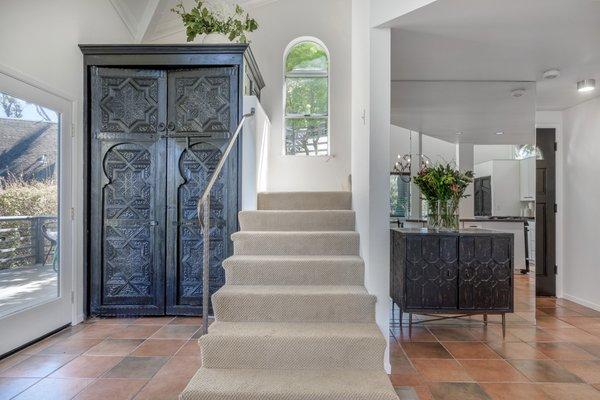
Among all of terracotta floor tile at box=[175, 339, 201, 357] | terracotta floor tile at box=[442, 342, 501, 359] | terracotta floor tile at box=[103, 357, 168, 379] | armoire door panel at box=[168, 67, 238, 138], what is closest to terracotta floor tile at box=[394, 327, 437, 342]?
terracotta floor tile at box=[442, 342, 501, 359]

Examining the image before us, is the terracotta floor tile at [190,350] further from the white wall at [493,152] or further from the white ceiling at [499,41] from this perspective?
the white wall at [493,152]

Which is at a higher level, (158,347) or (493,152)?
(493,152)

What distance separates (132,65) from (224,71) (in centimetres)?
93

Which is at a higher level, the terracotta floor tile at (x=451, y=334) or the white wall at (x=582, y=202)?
the white wall at (x=582, y=202)

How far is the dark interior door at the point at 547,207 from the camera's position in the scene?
188 inches

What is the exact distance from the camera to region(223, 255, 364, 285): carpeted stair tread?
108 inches

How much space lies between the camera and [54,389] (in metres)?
2.30

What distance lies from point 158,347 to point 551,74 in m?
4.40

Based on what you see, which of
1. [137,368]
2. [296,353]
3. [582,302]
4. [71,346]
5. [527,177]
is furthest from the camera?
[582,302]

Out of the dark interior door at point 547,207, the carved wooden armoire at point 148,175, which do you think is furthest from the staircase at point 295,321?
the dark interior door at point 547,207

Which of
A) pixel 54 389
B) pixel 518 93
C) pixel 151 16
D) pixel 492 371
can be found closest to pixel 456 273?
pixel 492 371

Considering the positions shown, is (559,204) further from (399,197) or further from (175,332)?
(175,332)

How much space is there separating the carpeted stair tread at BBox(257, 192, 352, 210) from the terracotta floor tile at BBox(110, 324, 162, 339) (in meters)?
1.53

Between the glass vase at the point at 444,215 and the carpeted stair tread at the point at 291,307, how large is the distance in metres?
1.41
